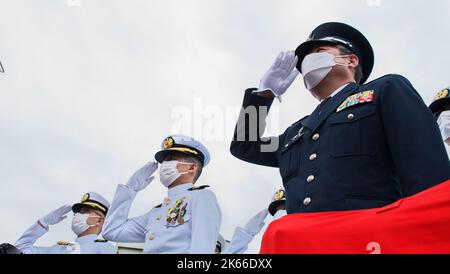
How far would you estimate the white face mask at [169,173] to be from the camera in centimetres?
561

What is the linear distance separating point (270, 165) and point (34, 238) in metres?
6.53

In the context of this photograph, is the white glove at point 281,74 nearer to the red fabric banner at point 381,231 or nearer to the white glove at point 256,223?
the red fabric banner at point 381,231

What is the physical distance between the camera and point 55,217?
846cm

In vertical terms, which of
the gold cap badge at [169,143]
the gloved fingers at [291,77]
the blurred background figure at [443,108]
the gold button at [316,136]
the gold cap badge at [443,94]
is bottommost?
the gold button at [316,136]

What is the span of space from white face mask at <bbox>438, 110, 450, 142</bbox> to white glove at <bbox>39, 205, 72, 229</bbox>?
19.2 feet

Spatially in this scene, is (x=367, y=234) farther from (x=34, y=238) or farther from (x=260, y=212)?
(x=34, y=238)

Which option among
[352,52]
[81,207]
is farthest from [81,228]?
[352,52]

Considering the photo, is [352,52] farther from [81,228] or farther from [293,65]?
[81,228]

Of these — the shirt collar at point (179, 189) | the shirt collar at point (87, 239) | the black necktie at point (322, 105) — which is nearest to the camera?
the black necktie at point (322, 105)

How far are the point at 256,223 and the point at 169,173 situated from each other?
338cm

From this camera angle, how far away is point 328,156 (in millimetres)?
2471

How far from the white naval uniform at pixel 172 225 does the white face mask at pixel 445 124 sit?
102 inches

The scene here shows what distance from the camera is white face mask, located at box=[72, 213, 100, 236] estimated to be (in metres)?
7.37

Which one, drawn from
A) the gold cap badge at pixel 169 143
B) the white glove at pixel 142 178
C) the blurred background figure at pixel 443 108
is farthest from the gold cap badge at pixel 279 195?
the blurred background figure at pixel 443 108
